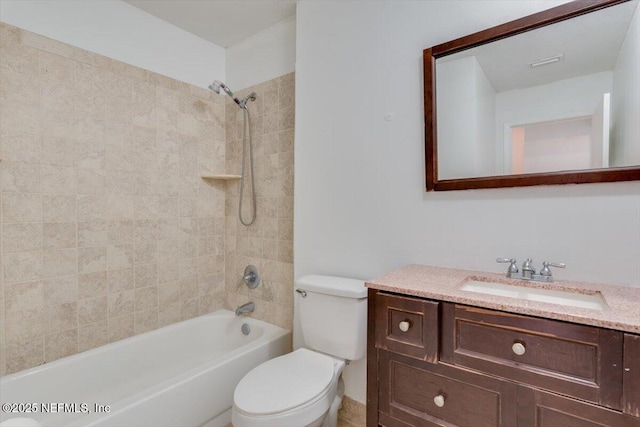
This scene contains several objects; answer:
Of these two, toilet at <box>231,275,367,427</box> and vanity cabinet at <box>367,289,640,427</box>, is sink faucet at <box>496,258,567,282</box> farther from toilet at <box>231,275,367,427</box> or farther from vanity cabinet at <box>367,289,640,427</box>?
toilet at <box>231,275,367,427</box>

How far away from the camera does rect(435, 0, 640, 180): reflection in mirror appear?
1.11 meters

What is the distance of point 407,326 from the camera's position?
42.6 inches

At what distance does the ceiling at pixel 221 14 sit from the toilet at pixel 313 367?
172 centimetres

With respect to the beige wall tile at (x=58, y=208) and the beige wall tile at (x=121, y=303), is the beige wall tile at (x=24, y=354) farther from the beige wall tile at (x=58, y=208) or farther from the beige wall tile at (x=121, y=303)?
the beige wall tile at (x=58, y=208)

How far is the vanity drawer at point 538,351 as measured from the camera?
0.79 metres

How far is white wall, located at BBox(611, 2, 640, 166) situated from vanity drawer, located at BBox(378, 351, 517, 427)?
88 centimetres

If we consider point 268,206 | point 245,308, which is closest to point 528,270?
point 268,206

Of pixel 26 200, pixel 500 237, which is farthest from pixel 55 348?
pixel 500 237

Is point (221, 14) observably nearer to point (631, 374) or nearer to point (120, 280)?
point (120, 280)

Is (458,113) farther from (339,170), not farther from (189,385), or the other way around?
(189,385)

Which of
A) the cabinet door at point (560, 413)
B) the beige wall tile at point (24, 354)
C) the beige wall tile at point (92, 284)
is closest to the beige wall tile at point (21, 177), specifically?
the beige wall tile at point (92, 284)

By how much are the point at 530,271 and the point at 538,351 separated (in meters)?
0.41

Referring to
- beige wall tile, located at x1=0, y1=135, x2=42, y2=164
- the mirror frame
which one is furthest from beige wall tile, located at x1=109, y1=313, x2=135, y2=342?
the mirror frame

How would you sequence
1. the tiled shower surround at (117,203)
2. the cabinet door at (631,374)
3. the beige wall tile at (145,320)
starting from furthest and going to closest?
the beige wall tile at (145,320) → the tiled shower surround at (117,203) → the cabinet door at (631,374)
